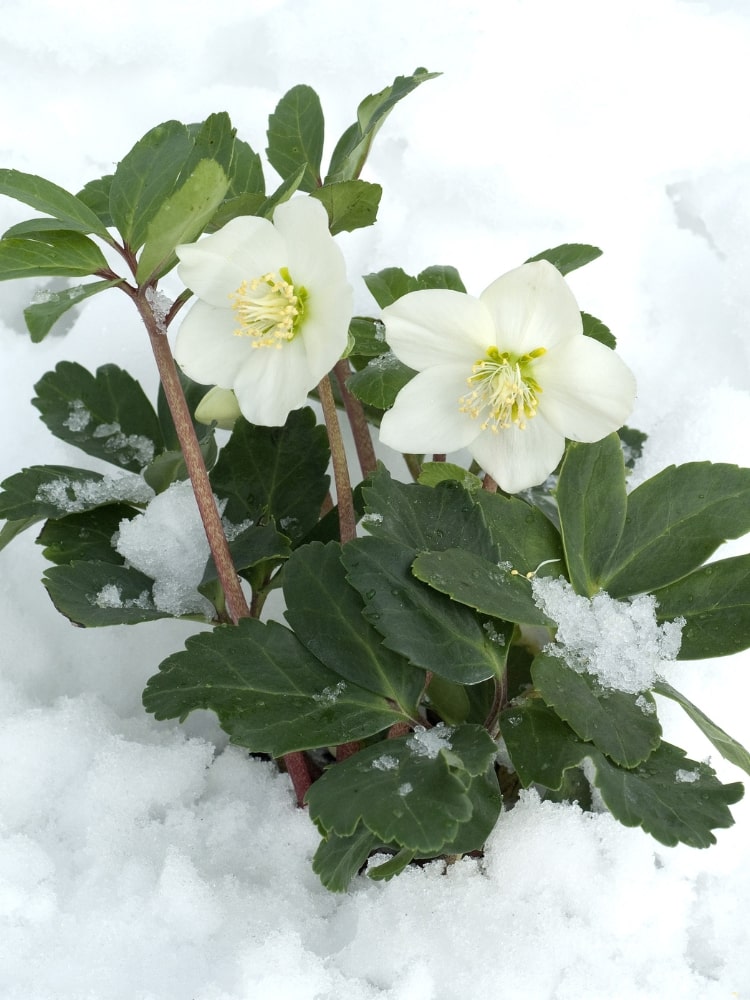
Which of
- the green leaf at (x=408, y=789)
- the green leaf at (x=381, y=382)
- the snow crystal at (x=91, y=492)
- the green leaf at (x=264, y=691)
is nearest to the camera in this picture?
the green leaf at (x=408, y=789)

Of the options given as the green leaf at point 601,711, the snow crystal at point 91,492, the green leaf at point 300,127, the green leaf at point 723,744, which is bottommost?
the green leaf at point 723,744

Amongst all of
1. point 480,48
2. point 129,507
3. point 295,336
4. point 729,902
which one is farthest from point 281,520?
point 480,48

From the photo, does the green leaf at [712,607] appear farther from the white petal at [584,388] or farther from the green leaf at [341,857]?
the green leaf at [341,857]

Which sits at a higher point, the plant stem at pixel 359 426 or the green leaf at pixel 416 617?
the plant stem at pixel 359 426

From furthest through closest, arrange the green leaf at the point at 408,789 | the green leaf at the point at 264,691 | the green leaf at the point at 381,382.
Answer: the green leaf at the point at 381,382 < the green leaf at the point at 264,691 < the green leaf at the point at 408,789

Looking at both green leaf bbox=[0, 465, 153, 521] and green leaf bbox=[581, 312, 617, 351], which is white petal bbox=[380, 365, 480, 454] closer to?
green leaf bbox=[581, 312, 617, 351]

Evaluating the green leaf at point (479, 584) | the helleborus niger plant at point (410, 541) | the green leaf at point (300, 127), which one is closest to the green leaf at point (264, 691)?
the helleborus niger plant at point (410, 541)

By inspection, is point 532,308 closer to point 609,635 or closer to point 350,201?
point 350,201

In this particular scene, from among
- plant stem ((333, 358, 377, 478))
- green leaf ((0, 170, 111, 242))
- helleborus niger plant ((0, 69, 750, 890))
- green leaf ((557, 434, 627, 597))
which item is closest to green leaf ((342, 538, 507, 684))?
helleborus niger plant ((0, 69, 750, 890))
